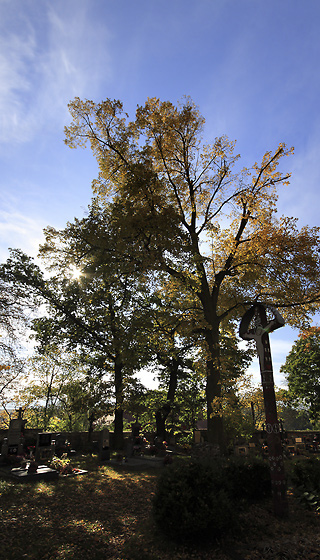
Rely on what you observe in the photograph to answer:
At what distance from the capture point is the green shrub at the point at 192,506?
579cm

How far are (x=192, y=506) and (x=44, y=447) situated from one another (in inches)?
502

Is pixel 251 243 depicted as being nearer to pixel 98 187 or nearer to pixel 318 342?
pixel 98 187

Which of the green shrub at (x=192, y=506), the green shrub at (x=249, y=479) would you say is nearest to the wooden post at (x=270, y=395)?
the green shrub at (x=249, y=479)

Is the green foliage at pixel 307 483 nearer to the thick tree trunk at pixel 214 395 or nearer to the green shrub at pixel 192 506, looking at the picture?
the green shrub at pixel 192 506

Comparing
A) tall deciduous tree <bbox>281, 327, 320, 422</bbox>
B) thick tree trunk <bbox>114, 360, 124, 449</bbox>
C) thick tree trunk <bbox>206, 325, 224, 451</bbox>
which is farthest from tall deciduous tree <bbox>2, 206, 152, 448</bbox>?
tall deciduous tree <bbox>281, 327, 320, 422</bbox>

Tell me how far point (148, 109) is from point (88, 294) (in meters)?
12.6

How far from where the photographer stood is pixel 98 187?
14.4 meters

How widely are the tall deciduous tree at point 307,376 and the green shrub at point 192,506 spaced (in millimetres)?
30194

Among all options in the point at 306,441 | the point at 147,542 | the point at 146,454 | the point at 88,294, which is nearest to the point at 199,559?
the point at 147,542

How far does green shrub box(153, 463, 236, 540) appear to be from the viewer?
19.0 ft

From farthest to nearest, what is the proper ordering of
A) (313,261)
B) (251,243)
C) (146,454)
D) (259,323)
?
(146,454)
(251,243)
(313,261)
(259,323)

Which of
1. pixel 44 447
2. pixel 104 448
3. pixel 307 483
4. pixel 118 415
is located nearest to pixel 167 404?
pixel 118 415

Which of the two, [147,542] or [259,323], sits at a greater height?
[259,323]

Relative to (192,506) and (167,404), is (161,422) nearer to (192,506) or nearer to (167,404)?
(167,404)
